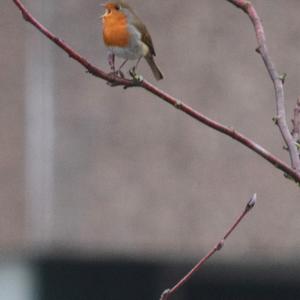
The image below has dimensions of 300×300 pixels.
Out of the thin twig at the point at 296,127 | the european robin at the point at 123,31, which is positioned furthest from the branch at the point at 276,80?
the european robin at the point at 123,31

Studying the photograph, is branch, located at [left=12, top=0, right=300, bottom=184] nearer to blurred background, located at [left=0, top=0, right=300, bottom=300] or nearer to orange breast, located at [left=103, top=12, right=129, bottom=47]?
orange breast, located at [left=103, top=12, right=129, bottom=47]

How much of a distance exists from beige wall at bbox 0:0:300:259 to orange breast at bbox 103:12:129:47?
487 centimetres

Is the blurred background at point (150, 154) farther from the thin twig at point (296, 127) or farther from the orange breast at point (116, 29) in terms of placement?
the thin twig at point (296, 127)

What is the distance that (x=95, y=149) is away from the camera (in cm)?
738

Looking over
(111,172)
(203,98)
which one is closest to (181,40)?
(203,98)

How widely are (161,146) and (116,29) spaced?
5085mm

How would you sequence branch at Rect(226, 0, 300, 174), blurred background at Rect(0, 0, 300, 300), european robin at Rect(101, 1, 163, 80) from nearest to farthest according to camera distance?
branch at Rect(226, 0, 300, 174), european robin at Rect(101, 1, 163, 80), blurred background at Rect(0, 0, 300, 300)

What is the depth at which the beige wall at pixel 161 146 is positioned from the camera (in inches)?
287

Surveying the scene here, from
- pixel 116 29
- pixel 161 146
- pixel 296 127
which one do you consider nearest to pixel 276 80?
pixel 296 127

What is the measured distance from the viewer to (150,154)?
24.3ft

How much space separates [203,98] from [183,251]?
87 centimetres

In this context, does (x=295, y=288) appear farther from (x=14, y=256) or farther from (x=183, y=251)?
(x=14, y=256)

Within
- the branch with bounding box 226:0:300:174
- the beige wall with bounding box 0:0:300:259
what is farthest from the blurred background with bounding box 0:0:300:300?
the branch with bounding box 226:0:300:174

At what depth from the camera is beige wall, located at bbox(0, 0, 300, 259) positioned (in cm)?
730
